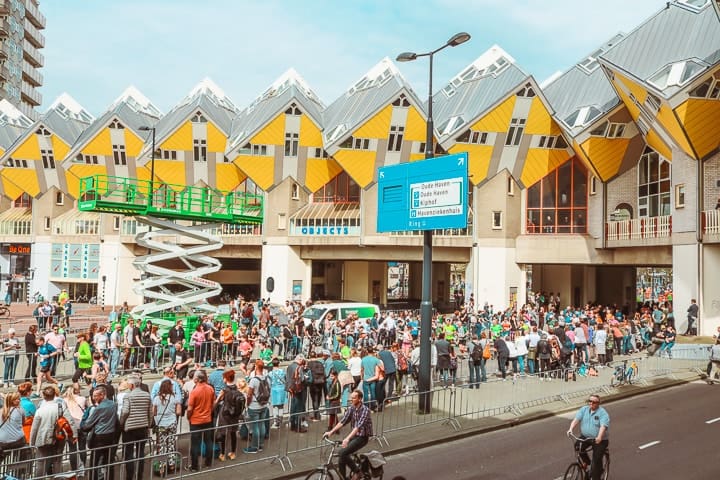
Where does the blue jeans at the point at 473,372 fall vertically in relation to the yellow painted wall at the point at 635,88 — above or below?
below

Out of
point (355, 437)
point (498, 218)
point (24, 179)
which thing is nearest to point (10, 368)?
point (355, 437)

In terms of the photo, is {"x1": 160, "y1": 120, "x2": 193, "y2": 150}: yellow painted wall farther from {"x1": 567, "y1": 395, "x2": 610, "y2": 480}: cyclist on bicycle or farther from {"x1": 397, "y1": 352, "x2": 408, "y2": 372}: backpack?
{"x1": 567, "y1": 395, "x2": 610, "y2": 480}: cyclist on bicycle

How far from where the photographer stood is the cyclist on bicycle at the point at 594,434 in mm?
8805

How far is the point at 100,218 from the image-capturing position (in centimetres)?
4666

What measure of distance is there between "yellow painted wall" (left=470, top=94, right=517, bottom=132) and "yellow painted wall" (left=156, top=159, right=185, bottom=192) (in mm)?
21481

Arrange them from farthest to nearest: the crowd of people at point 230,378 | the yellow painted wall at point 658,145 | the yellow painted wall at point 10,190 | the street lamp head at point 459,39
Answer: the yellow painted wall at point 10,190 < the yellow painted wall at point 658,145 < the street lamp head at point 459,39 < the crowd of people at point 230,378

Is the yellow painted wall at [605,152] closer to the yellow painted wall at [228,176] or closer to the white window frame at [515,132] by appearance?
the white window frame at [515,132]

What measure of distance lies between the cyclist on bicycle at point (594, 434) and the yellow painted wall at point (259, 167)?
35.3m

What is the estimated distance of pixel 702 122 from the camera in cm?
2688

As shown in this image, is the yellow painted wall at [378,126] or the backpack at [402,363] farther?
the yellow painted wall at [378,126]

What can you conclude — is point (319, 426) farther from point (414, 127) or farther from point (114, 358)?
point (414, 127)

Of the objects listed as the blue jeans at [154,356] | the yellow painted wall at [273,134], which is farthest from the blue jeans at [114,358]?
the yellow painted wall at [273,134]

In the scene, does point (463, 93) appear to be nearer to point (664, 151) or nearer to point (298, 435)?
point (664, 151)

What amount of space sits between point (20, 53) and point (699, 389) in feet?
268
